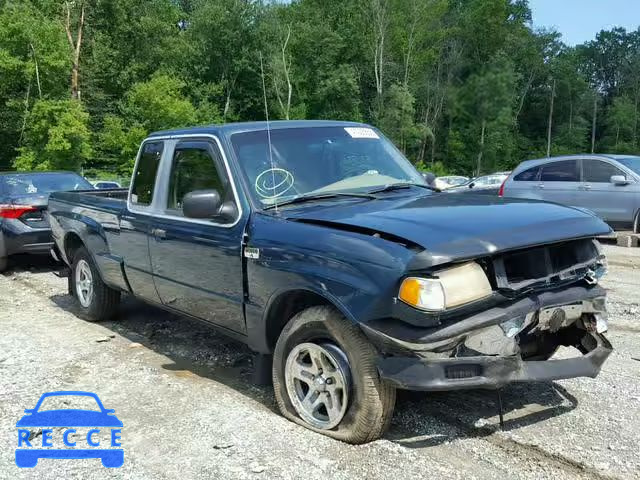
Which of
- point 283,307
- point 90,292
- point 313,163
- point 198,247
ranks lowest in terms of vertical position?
point 90,292

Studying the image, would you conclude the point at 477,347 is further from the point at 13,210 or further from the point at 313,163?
the point at 13,210

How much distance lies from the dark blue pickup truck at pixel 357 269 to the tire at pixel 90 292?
1.51 meters

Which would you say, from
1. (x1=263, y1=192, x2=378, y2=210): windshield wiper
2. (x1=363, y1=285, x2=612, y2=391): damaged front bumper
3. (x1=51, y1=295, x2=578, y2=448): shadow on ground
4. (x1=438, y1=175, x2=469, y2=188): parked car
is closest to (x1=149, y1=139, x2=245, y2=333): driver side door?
(x1=263, y1=192, x2=378, y2=210): windshield wiper

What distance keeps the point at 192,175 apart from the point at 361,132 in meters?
1.39

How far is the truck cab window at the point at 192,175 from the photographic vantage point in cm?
450

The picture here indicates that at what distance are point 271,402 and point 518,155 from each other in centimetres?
389

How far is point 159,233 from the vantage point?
197 inches

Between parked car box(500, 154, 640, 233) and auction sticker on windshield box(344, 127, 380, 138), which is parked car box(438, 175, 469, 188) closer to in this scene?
auction sticker on windshield box(344, 127, 380, 138)

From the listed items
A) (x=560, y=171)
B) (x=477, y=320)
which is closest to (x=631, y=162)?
(x=560, y=171)

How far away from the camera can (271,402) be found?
434cm

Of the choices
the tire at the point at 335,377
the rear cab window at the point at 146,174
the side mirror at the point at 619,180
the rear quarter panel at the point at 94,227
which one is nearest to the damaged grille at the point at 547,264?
the tire at the point at 335,377

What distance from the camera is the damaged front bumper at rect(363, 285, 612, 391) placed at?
10.3 feet

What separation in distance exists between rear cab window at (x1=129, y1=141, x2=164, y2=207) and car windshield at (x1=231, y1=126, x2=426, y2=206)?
1.13 meters

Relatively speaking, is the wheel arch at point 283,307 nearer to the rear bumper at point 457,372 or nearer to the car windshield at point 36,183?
the rear bumper at point 457,372
